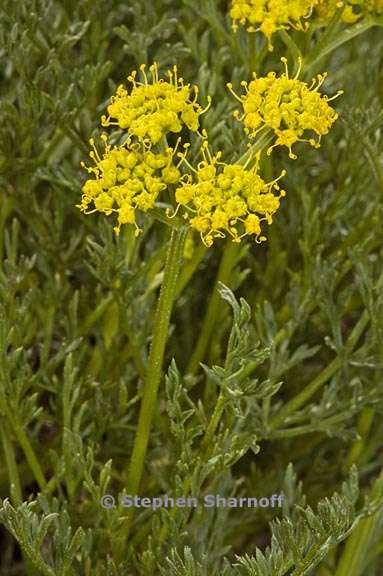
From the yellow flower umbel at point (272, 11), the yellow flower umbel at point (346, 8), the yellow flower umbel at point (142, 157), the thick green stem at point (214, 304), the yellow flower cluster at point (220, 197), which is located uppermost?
the yellow flower umbel at point (272, 11)

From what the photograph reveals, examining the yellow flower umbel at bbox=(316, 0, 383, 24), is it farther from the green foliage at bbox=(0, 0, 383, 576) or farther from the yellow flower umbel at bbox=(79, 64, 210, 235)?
the yellow flower umbel at bbox=(79, 64, 210, 235)

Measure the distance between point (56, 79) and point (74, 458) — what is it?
52 cm

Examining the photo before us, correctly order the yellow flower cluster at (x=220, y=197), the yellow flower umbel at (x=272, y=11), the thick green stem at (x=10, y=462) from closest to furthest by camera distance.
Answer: the yellow flower cluster at (x=220, y=197) < the yellow flower umbel at (x=272, y=11) < the thick green stem at (x=10, y=462)

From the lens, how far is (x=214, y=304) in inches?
50.6

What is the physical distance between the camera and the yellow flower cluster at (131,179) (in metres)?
0.87

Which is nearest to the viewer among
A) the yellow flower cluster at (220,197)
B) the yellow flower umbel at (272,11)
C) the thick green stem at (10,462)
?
the yellow flower cluster at (220,197)

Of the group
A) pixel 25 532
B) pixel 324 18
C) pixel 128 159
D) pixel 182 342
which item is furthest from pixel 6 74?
pixel 25 532

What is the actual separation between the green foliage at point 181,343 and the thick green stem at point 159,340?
0.09ft

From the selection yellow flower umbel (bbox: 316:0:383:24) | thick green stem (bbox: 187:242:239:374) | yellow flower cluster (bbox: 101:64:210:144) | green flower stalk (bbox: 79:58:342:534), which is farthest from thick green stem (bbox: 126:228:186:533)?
yellow flower umbel (bbox: 316:0:383:24)

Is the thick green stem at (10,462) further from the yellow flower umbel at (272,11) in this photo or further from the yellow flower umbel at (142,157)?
the yellow flower umbel at (272,11)

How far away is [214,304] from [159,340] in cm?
35

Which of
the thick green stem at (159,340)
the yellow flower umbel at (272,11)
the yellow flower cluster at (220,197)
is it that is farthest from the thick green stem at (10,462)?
the yellow flower umbel at (272,11)

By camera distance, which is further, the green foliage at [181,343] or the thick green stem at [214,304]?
the thick green stem at [214,304]

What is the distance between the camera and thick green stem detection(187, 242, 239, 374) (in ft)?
4.01
